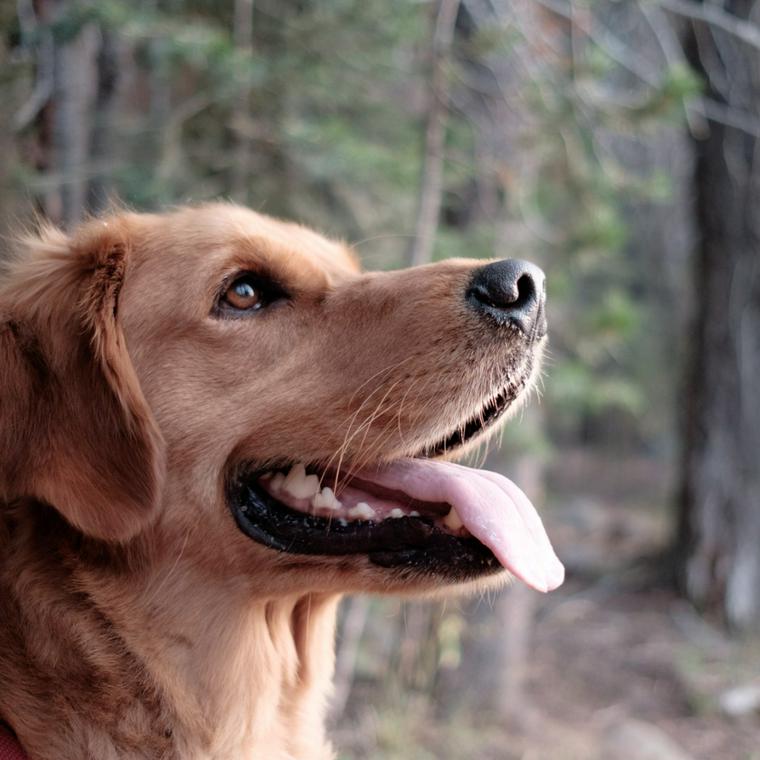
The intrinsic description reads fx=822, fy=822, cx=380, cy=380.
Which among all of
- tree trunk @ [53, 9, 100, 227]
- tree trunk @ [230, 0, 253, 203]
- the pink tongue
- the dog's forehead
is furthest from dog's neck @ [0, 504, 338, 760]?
tree trunk @ [230, 0, 253, 203]

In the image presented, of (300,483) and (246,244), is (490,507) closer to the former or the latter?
(300,483)

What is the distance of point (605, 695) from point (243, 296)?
5.01 meters

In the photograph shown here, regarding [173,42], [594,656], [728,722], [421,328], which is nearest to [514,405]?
[421,328]

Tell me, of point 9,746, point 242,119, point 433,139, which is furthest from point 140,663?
point 242,119

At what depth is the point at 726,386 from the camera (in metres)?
7.07

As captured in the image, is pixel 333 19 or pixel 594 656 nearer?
pixel 333 19

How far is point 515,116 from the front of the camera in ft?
17.0

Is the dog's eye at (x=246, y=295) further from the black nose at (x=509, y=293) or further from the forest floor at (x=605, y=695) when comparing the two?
the forest floor at (x=605, y=695)

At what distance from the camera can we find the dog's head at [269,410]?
2070 millimetres

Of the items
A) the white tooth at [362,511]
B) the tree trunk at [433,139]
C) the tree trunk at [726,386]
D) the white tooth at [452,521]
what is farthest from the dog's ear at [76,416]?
the tree trunk at [726,386]

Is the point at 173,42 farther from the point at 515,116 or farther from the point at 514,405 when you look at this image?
the point at 515,116

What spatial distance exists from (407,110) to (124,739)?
465 centimetres

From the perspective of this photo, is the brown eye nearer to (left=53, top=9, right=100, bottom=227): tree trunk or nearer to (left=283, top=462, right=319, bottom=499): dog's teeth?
(left=283, top=462, right=319, bottom=499): dog's teeth

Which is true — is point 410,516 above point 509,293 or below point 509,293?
below
